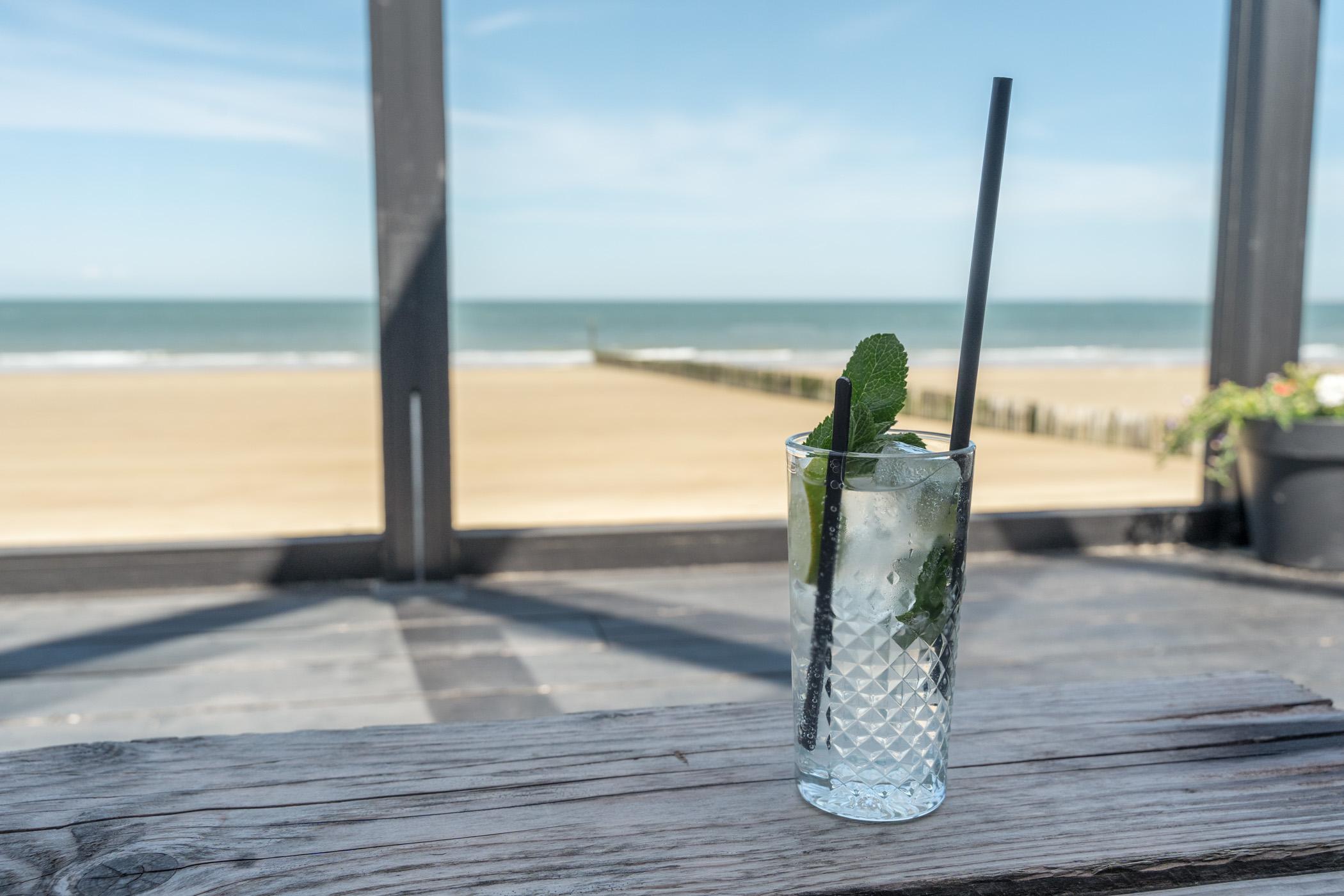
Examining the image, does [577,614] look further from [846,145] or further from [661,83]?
[661,83]

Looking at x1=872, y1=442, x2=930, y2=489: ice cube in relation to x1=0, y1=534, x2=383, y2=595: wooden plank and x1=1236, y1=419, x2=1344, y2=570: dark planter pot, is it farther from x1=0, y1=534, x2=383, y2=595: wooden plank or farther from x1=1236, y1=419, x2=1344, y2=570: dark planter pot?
x1=1236, y1=419, x2=1344, y2=570: dark planter pot

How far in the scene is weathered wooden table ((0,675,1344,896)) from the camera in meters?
0.49

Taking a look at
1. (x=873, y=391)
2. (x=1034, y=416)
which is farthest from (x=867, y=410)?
(x=1034, y=416)

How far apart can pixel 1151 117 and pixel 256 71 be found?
376 cm

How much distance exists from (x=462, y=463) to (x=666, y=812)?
412 centimetres

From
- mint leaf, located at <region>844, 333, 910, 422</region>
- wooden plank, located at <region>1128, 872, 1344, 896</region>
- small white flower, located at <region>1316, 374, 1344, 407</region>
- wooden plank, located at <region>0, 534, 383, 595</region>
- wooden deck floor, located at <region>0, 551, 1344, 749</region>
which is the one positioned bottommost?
wooden deck floor, located at <region>0, 551, 1344, 749</region>

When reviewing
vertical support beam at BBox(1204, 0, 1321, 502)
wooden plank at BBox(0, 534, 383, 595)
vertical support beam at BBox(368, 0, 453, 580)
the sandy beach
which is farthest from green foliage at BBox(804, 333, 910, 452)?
vertical support beam at BBox(1204, 0, 1321, 502)

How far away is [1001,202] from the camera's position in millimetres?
535

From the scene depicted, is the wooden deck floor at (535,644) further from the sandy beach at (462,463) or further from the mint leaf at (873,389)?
the mint leaf at (873,389)

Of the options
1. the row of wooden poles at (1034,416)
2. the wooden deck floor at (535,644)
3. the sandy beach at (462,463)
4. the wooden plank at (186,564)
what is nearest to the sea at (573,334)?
the row of wooden poles at (1034,416)

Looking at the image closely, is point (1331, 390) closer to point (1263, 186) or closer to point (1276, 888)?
point (1263, 186)

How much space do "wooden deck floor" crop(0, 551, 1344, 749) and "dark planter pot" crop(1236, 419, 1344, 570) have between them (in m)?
0.08

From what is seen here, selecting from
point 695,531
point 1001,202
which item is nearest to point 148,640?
point 695,531

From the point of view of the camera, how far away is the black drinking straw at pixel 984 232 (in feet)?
1.67
